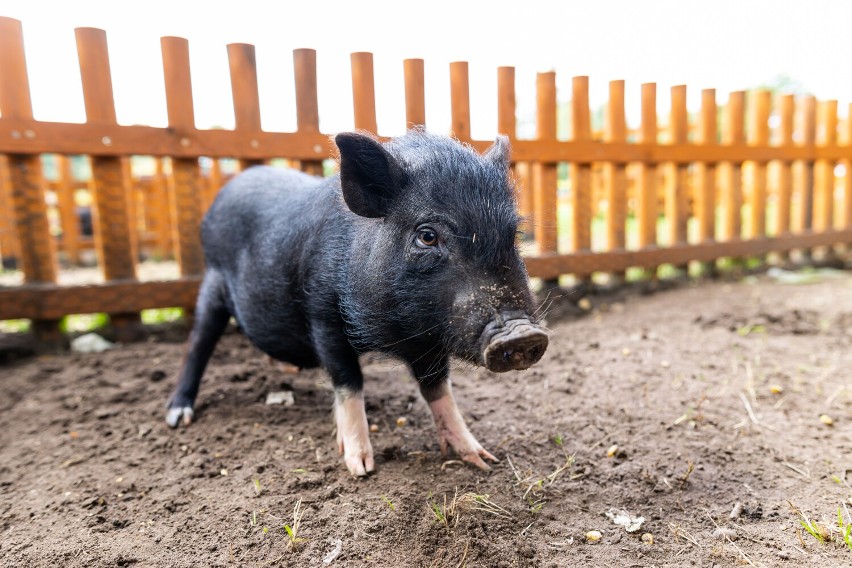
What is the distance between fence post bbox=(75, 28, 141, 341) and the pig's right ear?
268 centimetres

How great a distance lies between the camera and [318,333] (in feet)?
8.37

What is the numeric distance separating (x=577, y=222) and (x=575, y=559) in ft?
13.5

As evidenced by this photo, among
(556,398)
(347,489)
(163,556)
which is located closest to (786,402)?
(556,398)

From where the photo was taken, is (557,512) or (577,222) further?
(577,222)

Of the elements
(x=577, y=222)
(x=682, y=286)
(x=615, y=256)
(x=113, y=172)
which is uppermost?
(x=113, y=172)

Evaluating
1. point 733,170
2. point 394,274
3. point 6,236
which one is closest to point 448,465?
point 394,274

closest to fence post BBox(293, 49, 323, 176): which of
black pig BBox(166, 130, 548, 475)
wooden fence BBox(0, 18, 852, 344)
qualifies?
wooden fence BBox(0, 18, 852, 344)

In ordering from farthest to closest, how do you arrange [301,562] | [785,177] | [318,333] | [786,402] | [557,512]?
[785,177], [786,402], [318,333], [557,512], [301,562]

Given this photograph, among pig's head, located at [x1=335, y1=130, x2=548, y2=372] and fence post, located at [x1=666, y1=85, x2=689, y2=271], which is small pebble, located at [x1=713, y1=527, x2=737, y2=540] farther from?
fence post, located at [x1=666, y1=85, x2=689, y2=271]

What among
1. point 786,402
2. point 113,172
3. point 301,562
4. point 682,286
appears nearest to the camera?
point 301,562

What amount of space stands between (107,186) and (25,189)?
0.49 m

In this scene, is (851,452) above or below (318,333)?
below

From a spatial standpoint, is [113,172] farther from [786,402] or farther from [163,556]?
[786,402]

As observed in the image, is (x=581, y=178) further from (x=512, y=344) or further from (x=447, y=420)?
(x=512, y=344)
